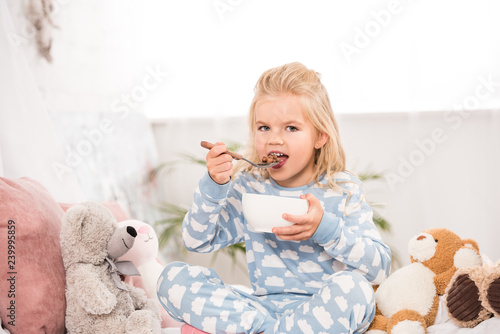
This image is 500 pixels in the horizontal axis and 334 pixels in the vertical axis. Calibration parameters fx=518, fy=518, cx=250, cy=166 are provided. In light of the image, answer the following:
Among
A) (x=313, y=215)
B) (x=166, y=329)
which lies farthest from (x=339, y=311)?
(x=166, y=329)

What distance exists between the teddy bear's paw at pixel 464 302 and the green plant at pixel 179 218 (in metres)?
0.85

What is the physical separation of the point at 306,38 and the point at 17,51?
1.11 m

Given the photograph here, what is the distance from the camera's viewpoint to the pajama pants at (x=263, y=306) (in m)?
1.03

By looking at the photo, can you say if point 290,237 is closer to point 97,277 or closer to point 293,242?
point 293,242

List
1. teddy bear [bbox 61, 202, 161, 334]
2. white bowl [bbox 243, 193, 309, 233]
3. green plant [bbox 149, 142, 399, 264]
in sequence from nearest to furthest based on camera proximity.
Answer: white bowl [bbox 243, 193, 309, 233], teddy bear [bbox 61, 202, 161, 334], green plant [bbox 149, 142, 399, 264]

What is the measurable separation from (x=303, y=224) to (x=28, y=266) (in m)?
0.58

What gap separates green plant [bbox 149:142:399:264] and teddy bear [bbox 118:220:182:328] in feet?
2.13

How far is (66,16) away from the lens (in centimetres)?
199

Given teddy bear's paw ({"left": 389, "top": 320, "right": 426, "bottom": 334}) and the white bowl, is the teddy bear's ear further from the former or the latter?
the white bowl

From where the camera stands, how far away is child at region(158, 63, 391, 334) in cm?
106

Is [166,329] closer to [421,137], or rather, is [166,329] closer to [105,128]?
[105,128]

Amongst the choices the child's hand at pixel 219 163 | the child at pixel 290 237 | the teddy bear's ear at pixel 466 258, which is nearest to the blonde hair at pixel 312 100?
the child at pixel 290 237

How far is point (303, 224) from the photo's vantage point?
1.05 metres

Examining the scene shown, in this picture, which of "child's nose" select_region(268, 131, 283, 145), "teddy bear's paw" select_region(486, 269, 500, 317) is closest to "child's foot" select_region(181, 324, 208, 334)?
"child's nose" select_region(268, 131, 283, 145)
